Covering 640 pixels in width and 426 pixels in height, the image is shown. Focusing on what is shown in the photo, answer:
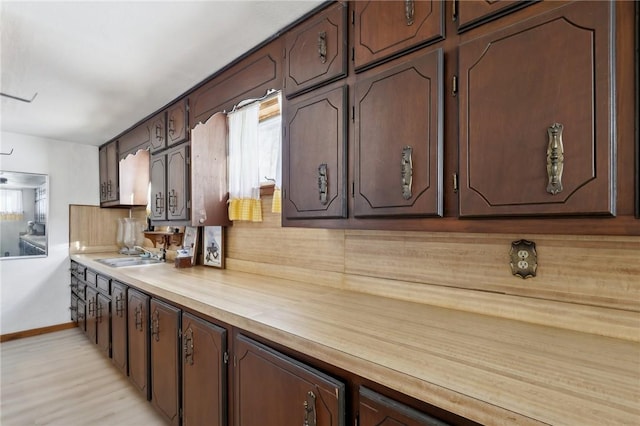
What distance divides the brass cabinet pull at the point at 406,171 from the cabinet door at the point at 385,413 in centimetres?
64

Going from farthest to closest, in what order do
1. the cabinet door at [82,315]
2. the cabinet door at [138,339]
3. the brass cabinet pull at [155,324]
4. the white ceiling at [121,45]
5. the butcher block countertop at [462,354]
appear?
1. the cabinet door at [82,315]
2. the cabinet door at [138,339]
3. the brass cabinet pull at [155,324]
4. the white ceiling at [121,45]
5. the butcher block countertop at [462,354]

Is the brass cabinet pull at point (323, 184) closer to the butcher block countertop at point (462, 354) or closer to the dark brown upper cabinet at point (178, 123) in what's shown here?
the butcher block countertop at point (462, 354)

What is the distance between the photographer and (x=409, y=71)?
1142 mm

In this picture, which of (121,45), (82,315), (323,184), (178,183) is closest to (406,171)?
(323,184)

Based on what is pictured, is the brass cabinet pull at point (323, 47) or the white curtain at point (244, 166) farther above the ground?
the brass cabinet pull at point (323, 47)

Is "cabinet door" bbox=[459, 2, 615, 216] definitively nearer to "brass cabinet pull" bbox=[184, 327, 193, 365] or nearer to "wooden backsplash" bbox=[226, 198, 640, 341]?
"wooden backsplash" bbox=[226, 198, 640, 341]

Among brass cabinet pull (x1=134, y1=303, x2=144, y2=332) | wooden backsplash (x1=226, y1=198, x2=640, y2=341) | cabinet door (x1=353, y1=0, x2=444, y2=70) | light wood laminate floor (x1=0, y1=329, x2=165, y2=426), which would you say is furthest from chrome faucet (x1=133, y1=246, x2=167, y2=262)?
cabinet door (x1=353, y1=0, x2=444, y2=70)

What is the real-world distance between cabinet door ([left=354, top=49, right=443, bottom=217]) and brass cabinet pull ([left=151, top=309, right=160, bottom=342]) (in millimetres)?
1501

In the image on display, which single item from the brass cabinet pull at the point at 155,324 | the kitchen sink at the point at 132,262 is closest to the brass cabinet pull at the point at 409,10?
the brass cabinet pull at the point at 155,324

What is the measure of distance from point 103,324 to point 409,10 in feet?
11.2

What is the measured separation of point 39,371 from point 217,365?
2.53 m

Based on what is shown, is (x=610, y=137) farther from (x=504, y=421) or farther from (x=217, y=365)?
(x=217, y=365)

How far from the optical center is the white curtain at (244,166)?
88.3 inches

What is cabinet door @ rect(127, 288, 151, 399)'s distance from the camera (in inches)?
85.2
